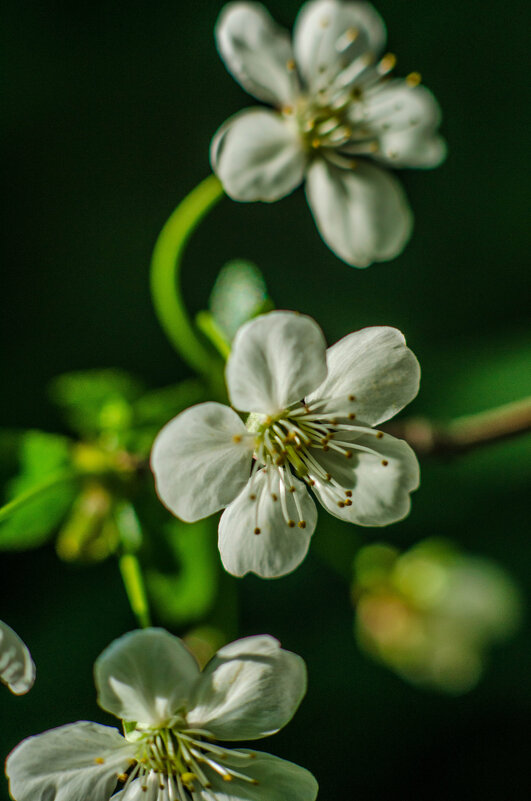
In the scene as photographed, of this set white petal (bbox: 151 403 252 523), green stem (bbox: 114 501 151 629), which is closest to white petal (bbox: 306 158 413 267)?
white petal (bbox: 151 403 252 523)

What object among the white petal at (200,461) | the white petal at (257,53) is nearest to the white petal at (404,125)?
the white petal at (257,53)

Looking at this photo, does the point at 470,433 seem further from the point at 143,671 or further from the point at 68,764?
the point at 68,764

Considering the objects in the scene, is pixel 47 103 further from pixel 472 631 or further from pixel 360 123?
pixel 472 631

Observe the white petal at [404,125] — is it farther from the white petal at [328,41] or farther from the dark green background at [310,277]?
the dark green background at [310,277]

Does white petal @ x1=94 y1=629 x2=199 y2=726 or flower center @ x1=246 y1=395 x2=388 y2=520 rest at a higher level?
flower center @ x1=246 y1=395 x2=388 y2=520

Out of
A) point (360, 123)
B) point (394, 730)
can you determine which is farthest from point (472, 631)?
point (360, 123)

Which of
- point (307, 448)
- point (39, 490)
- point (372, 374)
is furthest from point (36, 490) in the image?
point (372, 374)

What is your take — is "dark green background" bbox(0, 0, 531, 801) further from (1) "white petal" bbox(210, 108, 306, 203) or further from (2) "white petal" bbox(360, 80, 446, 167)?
(1) "white petal" bbox(210, 108, 306, 203)
